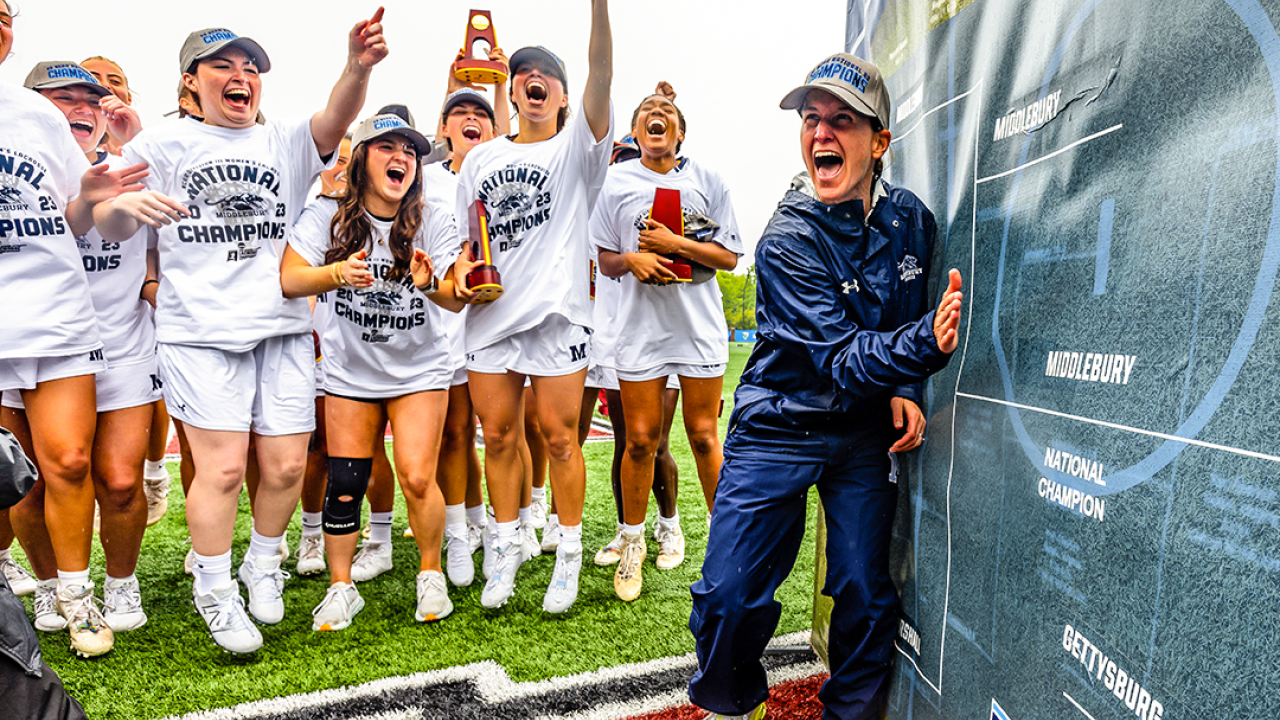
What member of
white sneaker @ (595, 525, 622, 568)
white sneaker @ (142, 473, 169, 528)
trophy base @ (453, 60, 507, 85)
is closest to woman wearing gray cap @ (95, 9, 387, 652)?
white sneaker @ (595, 525, 622, 568)

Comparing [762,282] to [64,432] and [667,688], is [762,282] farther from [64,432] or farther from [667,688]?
[64,432]

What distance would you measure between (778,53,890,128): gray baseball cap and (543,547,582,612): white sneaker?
7.23 feet

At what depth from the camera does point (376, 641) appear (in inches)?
121

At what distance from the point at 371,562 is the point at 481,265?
1759 millimetres

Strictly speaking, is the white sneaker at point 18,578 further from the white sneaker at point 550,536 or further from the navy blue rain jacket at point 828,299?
the navy blue rain jacket at point 828,299

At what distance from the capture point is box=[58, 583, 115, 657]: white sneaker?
2936 mm

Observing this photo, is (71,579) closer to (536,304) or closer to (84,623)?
(84,623)

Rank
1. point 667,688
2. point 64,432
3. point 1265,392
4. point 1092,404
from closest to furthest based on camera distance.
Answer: point 1265,392 < point 1092,404 < point 667,688 < point 64,432

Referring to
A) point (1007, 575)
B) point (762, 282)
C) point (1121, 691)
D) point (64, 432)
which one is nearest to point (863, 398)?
point (762, 282)

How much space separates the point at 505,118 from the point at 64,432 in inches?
139

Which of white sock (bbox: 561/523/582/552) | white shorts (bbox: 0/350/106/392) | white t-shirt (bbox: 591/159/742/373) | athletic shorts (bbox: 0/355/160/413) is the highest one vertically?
white t-shirt (bbox: 591/159/742/373)

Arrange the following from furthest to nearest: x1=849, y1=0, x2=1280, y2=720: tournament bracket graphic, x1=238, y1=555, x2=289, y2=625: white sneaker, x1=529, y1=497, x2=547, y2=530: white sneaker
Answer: x1=529, y1=497, x2=547, y2=530: white sneaker → x1=238, y1=555, x2=289, y2=625: white sneaker → x1=849, y1=0, x2=1280, y2=720: tournament bracket graphic

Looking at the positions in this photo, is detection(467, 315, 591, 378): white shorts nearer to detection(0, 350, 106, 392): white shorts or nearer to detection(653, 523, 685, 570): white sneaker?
detection(653, 523, 685, 570): white sneaker

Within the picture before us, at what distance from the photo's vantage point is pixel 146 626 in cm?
326
